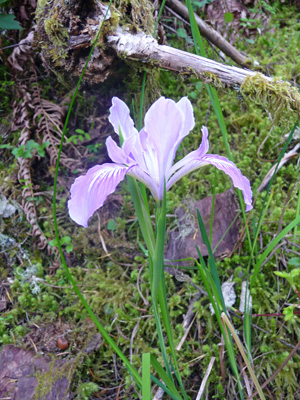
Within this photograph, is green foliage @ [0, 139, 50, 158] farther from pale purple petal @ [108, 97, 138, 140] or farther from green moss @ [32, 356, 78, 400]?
green moss @ [32, 356, 78, 400]

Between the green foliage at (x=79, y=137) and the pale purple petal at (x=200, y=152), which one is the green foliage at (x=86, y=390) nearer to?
the pale purple petal at (x=200, y=152)

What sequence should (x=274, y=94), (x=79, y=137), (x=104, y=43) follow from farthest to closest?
1. (x=79, y=137)
2. (x=104, y=43)
3. (x=274, y=94)

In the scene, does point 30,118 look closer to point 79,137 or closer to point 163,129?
point 79,137

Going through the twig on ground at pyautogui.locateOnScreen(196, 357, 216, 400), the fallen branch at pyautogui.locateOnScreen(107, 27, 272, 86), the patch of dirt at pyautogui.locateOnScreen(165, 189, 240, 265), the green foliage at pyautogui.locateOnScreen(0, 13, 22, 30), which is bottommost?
the twig on ground at pyautogui.locateOnScreen(196, 357, 216, 400)

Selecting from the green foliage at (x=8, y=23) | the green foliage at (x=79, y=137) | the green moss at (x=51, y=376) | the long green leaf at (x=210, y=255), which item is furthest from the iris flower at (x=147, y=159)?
the green foliage at (x=8, y=23)

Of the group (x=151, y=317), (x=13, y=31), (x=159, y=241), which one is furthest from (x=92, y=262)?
(x=13, y=31)

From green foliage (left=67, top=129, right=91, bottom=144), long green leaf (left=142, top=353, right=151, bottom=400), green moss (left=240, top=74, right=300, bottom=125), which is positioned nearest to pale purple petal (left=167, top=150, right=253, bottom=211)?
green moss (left=240, top=74, right=300, bottom=125)

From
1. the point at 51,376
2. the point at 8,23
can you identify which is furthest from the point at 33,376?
the point at 8,23
